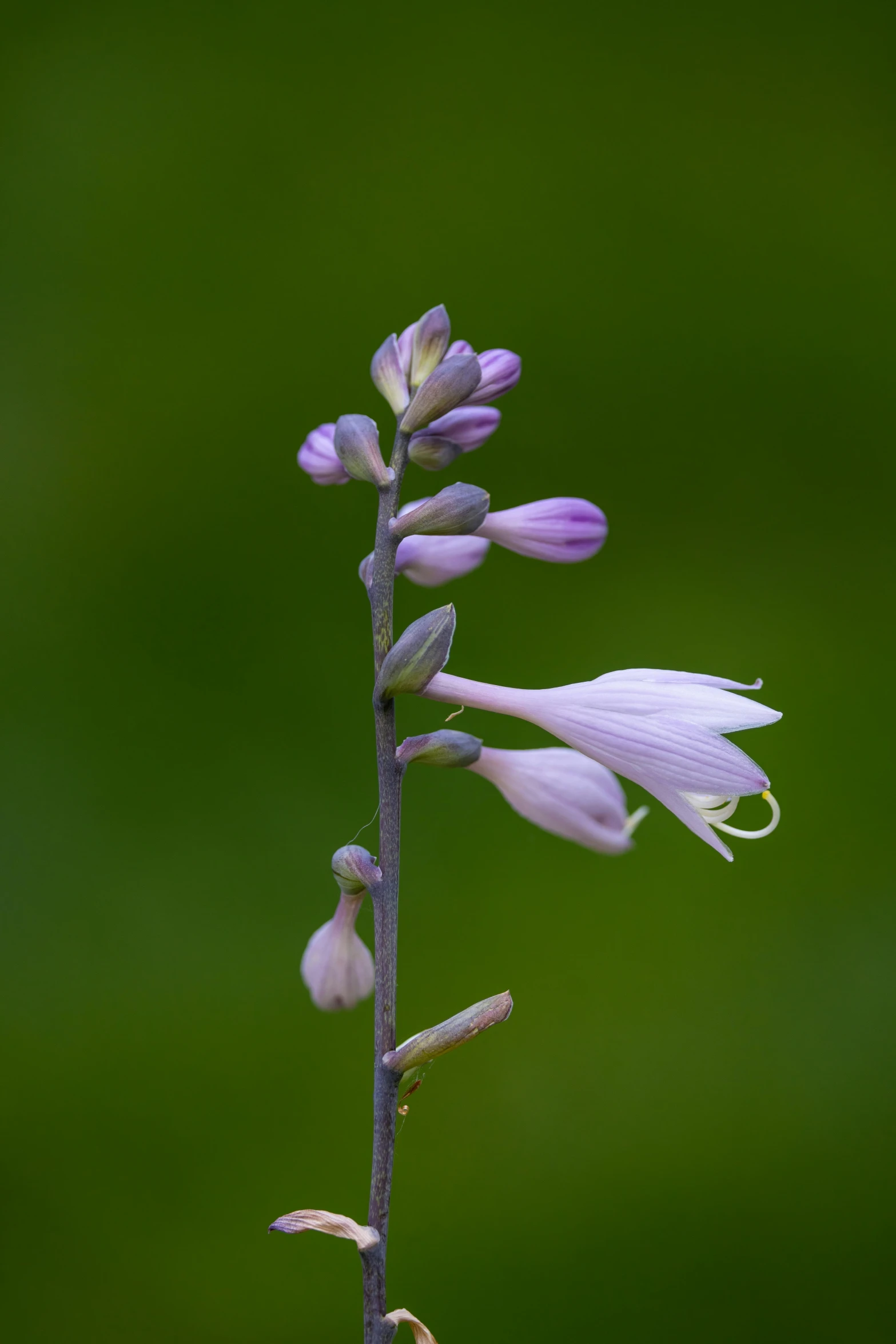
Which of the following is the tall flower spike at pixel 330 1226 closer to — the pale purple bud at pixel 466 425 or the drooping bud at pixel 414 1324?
the drooping bud at pixel 414 1324

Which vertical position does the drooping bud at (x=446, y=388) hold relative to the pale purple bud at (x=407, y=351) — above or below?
below

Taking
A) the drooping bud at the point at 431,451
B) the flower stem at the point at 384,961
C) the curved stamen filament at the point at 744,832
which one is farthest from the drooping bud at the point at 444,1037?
the drooping bud at the point at 431,451

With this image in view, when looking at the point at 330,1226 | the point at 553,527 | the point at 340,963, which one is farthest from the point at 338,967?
the point at 553,527

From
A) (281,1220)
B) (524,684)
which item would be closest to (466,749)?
(281,1220)

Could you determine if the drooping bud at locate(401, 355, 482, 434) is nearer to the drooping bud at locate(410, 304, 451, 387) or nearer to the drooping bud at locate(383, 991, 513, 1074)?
the drooping bud at locate(410, 304, 451, 387)

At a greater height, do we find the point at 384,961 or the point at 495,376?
the point at 495,376

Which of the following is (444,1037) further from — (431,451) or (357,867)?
(431,451)

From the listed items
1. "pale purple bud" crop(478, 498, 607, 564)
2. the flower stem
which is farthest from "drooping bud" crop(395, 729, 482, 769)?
"pale purple bud" crop(478, 498, 607, 564)
